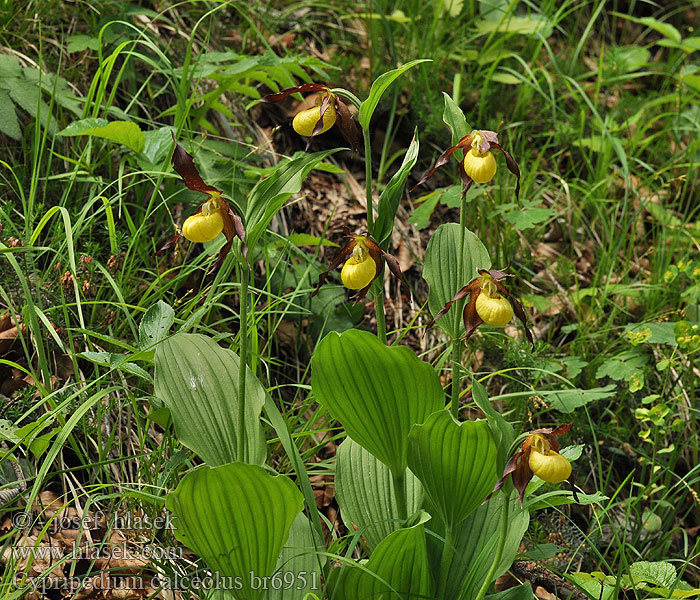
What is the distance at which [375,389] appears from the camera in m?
1.19

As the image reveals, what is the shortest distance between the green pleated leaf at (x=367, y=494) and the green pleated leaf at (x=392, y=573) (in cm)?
14

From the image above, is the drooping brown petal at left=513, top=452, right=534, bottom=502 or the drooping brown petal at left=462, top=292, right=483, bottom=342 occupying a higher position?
the drooping brown petal at left=462, top=292, right=483, bottom=342

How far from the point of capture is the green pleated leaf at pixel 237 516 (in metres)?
1.04

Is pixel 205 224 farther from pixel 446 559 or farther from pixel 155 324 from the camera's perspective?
pixel 446 559

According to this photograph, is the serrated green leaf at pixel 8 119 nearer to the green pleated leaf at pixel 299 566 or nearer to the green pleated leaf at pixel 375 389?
the green pleated leaf at pixel 375 389

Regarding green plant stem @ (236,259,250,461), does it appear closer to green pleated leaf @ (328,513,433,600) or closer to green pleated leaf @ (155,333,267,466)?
green pleated leaf @ (155,333,267,466)

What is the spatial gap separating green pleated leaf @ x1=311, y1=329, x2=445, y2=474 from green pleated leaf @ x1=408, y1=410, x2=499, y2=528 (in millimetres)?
62

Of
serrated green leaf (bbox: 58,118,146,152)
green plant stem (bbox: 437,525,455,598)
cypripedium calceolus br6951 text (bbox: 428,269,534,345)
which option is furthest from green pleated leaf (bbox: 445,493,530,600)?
serrated green leaf (bbox: 58,118,146,152)

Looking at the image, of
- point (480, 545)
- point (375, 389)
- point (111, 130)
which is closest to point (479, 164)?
point (375, 389)

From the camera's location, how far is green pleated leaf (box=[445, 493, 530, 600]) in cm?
122

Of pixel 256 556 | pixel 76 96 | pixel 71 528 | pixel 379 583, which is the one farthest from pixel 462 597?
pixel 76 96

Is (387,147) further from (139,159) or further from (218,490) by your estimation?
(218,490)

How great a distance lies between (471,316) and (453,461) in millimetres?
269

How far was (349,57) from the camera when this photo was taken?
8.82 feet
